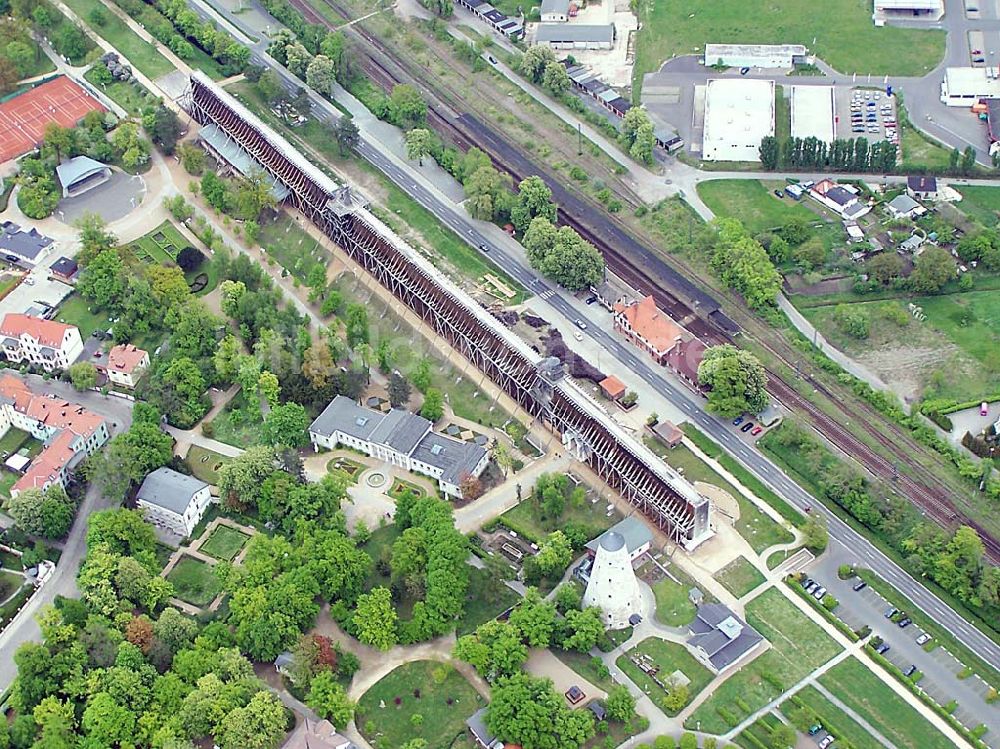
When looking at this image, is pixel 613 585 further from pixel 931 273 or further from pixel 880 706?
pixel 931 273

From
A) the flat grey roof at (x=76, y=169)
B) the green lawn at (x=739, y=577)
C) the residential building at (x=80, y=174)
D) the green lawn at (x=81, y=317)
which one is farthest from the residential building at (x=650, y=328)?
the flat grey roof at (x=76, y=169)

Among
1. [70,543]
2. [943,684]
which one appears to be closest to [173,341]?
[70,543]

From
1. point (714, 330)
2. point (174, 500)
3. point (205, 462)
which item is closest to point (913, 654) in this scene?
point (714, 330)

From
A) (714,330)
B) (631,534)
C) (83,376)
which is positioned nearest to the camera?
(631,534)

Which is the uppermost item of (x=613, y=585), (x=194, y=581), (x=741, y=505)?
(x=613, y=585)

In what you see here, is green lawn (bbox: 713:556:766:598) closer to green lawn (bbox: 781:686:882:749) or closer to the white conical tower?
the white conical tower
